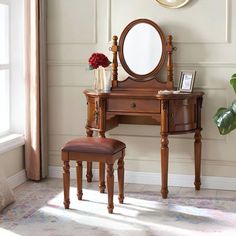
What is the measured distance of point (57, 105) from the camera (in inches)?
213

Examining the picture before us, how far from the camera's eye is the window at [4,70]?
5141 mm

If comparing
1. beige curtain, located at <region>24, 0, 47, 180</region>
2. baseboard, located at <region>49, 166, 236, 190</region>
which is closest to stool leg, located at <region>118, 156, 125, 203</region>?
baseboard, located at <region>49, 166, 236, 190</region>

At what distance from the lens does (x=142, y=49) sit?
16.7ft

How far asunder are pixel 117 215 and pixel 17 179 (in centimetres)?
127

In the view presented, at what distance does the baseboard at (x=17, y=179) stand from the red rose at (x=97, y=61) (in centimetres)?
116

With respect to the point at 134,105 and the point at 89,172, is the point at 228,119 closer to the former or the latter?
the point at 134,105

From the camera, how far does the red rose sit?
4.92 metres

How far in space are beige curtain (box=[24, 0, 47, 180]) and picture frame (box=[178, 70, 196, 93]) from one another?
1256mm

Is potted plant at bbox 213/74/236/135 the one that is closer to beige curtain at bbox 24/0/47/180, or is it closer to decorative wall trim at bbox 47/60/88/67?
decorative wall trim at bbox 47/60/88/67

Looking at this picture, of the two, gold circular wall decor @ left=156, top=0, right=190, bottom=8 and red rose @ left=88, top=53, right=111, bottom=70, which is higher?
gold circular wall decor @ left=156, top=0, right=190, bottom=8

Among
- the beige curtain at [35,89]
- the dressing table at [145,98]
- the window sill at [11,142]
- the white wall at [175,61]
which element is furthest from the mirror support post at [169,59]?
the window sill at [11,142]

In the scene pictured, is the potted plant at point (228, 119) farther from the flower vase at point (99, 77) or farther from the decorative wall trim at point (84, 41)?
the decorative wall trim at point (84, 41)

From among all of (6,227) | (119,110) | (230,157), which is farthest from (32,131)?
(230,157)

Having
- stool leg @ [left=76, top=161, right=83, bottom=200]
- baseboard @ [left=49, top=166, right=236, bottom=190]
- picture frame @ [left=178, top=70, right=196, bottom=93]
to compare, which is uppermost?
picture frame @ [left=178, top=70, right=196, bottom=93]
